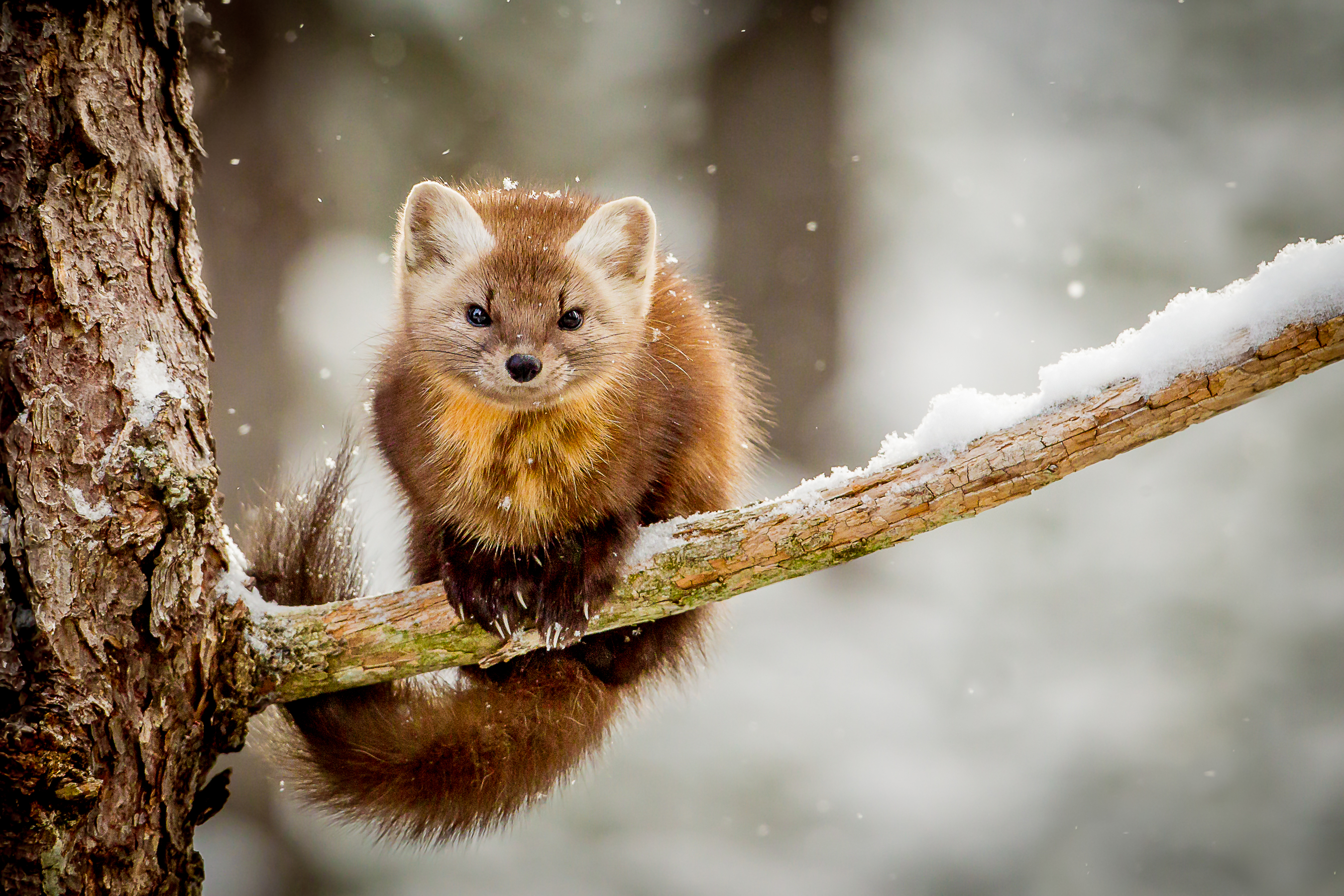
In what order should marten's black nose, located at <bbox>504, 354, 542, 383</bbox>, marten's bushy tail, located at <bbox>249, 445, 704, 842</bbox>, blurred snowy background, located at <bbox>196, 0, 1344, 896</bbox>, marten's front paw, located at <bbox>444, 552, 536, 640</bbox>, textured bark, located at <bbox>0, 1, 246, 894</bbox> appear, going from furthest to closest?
1. blurred snowy background, located at <bbox>196, 0, 1344, 896</bbox>
2. marten's bushy tail, located at <bbox>249, 445, 704, 842</bbox>
3. marten's front paw, located at <bbox>444, 552, 536, 640</bbox>
4. marten's black nose, located at <bbox>504, 354, 542, 383</bbox>
5. textured bark, located at <bbox>0, 1, 246, 894</bbox>

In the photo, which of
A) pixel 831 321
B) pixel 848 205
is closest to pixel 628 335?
pixel 831 321

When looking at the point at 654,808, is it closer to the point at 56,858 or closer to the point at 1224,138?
the point at 56,858

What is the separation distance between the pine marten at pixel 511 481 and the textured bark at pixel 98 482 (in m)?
0.48

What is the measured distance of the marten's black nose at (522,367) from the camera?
2.03 metres

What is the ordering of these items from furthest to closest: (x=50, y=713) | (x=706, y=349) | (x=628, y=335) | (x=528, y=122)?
(x=528, y=122) → (x=706, y=349) → (x=628, y=335) → (x=50, y=713)

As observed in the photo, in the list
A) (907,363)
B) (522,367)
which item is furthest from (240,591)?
(907,363)

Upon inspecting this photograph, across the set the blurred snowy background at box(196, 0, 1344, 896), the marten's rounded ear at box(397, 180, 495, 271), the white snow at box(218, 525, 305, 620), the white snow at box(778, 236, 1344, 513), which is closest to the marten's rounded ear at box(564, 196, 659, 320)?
the marten's rounded ear at box(397, 180, 495, 271)

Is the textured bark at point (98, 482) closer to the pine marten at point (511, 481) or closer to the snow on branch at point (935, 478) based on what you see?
the snow on branch at point (935, 478)

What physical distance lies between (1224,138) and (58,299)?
5.41m

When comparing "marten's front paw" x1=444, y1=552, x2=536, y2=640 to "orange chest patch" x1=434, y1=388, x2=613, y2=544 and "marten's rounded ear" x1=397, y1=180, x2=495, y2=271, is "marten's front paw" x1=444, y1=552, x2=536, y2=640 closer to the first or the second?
"orange chest patch" x1=434, y1=388, x2=613, y2=544

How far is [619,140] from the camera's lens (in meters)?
5.23

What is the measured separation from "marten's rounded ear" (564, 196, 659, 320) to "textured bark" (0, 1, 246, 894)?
95 centimetres

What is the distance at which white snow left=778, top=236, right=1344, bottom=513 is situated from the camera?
1.84 metres

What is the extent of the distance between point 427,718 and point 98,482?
104 cm
